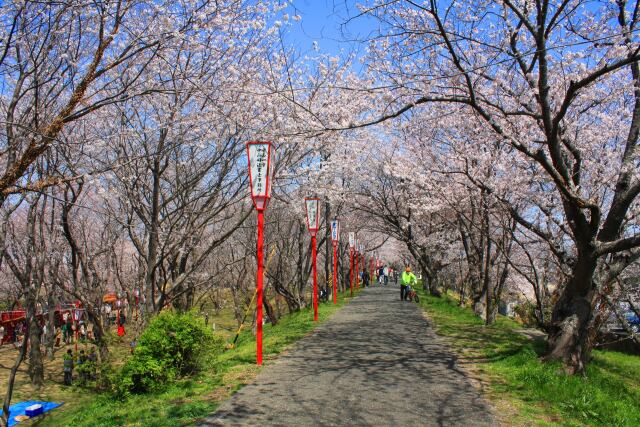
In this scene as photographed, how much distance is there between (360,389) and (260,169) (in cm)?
393

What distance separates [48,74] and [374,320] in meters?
9.32

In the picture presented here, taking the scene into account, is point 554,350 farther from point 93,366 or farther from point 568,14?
point 93,366

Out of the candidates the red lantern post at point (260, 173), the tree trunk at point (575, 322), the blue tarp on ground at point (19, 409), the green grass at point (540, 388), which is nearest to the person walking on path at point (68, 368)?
the blue tarp on ground at point (19, 409)

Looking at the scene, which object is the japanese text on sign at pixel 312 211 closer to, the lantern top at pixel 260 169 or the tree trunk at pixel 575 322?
the lantern top at pixel 260 169

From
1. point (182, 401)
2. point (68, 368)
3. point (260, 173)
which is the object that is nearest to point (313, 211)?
point (260, 173)

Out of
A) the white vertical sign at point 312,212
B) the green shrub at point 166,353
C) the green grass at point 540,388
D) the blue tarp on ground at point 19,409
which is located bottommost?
the blue tarp on ground at point 19,409

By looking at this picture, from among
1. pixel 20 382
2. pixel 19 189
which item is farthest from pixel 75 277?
pixel 19 189

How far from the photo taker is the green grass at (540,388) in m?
5.37

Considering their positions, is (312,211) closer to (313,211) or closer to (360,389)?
(313,211)

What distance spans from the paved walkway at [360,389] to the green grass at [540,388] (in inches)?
15.5

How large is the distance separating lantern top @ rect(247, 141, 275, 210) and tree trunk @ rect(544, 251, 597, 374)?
504cm

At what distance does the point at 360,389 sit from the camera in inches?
237

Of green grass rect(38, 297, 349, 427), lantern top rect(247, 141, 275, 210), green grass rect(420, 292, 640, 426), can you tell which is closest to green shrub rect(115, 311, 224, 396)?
green grass rect(38, 297, 349, 427)

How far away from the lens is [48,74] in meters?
7.45
